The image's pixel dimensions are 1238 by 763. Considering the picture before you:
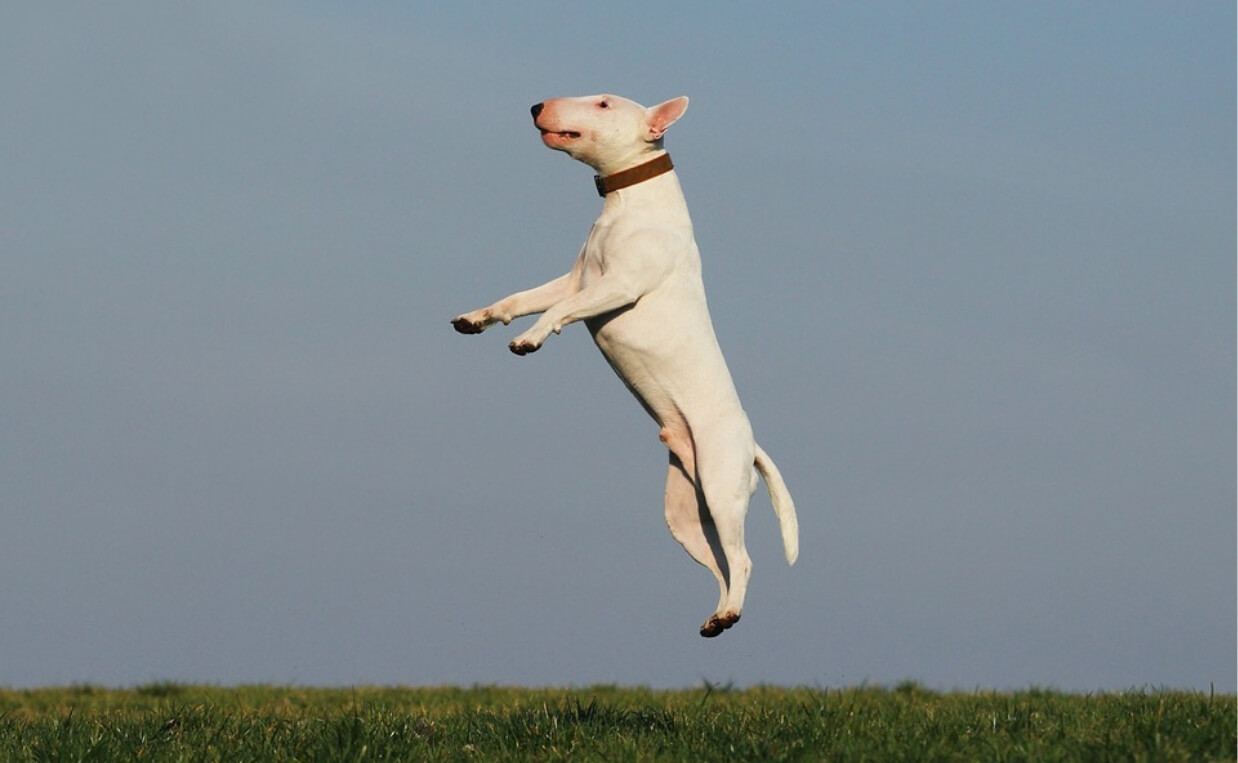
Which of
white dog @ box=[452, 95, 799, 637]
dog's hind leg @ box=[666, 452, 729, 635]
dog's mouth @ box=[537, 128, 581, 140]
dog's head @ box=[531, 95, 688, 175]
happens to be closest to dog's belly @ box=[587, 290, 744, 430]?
white dog @ box=[452, 95, 799, 637]

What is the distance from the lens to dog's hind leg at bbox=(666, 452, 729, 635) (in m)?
8.41

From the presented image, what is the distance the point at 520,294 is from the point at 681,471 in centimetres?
123

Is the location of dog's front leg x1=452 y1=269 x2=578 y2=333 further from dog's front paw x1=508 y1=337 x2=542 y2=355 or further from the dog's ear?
the dog's ear

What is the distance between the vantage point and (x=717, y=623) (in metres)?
8.12

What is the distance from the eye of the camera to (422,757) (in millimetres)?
7426

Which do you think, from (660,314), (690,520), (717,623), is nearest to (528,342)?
(660,314)

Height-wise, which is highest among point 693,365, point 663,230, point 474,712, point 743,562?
point 663,230

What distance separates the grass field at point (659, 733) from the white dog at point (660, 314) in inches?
31.5

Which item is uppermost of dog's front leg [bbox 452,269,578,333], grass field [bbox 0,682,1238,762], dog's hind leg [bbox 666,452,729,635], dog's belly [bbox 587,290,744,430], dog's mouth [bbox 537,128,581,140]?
dog's mouth [bbox 537,128,581,140]

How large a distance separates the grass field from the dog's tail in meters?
0.88

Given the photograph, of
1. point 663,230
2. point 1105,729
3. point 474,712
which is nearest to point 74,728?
point 474,712

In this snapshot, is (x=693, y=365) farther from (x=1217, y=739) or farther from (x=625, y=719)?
(x=1217, y=739)

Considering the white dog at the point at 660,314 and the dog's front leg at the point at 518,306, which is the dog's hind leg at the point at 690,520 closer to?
the white dog at the point at 660,314

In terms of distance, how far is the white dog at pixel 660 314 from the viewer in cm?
812
